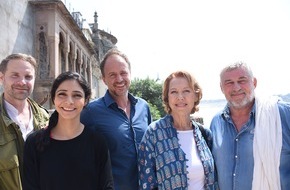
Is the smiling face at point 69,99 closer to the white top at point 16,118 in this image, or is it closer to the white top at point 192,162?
the white top at point 16,118

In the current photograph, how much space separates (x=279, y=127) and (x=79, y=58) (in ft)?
62.4

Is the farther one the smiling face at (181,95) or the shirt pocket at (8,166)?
the smiling face at (181,95)

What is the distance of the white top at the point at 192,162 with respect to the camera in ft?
9.78

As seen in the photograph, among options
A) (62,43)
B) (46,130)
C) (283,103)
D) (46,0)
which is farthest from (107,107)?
(62,43)

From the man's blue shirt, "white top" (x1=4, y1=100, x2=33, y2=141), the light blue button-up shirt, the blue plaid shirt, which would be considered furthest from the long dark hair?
the light blue button-up shirt

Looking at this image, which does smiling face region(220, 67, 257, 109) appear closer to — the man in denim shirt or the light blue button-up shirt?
the man in denim shirt

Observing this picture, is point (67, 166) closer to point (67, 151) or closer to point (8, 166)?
point (67, 151)

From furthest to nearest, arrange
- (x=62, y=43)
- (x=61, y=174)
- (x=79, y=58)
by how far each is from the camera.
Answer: (x=79, y=58)
(x=62, y=43)
(x=61, y=174)

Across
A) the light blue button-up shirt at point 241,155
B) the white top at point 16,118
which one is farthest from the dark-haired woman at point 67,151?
the light blue button-up shirt at point 241,155

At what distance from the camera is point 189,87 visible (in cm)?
319

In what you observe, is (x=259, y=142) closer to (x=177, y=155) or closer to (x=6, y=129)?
(x=177, y=155)

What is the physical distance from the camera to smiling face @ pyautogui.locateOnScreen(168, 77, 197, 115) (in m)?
3.16

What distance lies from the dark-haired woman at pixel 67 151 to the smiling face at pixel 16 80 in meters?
0.69

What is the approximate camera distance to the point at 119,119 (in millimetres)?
3471
